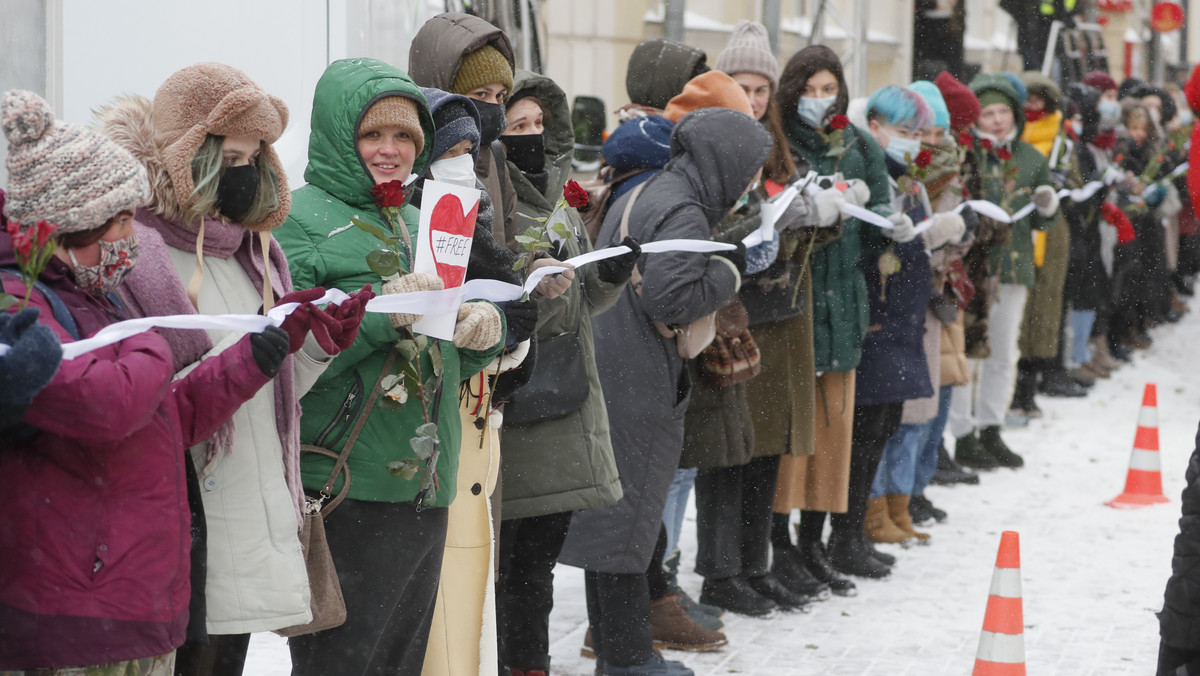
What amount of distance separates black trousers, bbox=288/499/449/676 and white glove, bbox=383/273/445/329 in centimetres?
47

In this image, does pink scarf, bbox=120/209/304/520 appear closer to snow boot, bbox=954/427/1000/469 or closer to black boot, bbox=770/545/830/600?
black boot, bbox=770/545/830/600

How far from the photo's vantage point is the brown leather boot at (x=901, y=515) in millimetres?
7887

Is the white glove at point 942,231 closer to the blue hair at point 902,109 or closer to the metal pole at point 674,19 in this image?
the blue hair at point 902,109

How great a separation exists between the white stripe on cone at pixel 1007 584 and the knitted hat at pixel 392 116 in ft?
8.25

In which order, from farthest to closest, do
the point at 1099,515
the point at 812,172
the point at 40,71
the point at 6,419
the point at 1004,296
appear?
the point at 1004,296 < the point at 1099,515 < the point at 812,172 < the point at 40,71 < the point at 6,419

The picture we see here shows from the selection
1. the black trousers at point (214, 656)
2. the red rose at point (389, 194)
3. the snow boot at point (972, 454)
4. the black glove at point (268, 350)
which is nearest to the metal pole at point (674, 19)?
the snow boot at point (972, 454)

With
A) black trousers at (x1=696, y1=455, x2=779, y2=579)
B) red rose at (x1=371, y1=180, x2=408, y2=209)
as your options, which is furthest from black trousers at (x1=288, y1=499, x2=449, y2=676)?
black trousers at (x1=696, y1=455, x2=779, y2=579)

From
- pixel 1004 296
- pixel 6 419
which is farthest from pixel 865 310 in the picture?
pixel 6 419

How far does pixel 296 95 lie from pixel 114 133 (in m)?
2.21

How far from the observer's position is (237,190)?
3.20 metres

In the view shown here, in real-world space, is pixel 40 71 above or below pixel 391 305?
above

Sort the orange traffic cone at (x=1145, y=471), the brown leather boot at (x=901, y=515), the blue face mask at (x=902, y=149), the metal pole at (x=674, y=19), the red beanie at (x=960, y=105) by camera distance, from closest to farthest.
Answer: the blue face mask at (x=902, y=149) → the brown leather boot at (x=901, y=515) → the red beanie at (x=960, y=105) → the orange traffic cone at (x=1145, y=471) → the metal pole at (x=674, y=19)

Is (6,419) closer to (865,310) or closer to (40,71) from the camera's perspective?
(40,71)

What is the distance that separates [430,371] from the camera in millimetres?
3678
